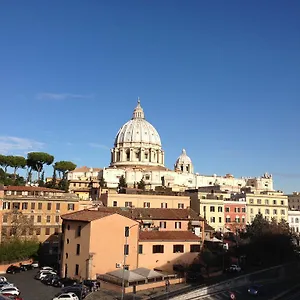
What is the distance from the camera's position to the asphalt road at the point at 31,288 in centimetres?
3672

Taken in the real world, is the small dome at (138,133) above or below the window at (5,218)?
above

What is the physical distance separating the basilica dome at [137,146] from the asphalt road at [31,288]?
336ft

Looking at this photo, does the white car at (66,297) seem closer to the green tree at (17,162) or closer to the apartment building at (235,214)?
the apartment building at (235,214)

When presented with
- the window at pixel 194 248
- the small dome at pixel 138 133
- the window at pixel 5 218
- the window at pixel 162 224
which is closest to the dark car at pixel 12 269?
the window at pixel 5 218

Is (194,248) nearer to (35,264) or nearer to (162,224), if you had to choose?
(162,224)

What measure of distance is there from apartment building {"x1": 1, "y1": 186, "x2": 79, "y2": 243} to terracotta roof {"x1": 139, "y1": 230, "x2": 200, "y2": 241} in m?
16.0

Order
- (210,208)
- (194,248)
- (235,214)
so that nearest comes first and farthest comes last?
(194,248) < (210,208) < (235,214)

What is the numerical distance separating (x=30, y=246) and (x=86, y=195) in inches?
1257

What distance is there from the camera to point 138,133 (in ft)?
505

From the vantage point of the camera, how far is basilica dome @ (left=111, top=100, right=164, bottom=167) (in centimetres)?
14988

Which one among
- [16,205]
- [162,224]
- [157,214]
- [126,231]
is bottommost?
[126,231]

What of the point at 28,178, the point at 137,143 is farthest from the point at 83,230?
the point at 137,143

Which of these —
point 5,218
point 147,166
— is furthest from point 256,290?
point 147,166

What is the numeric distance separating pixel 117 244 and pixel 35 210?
58.9 ft
